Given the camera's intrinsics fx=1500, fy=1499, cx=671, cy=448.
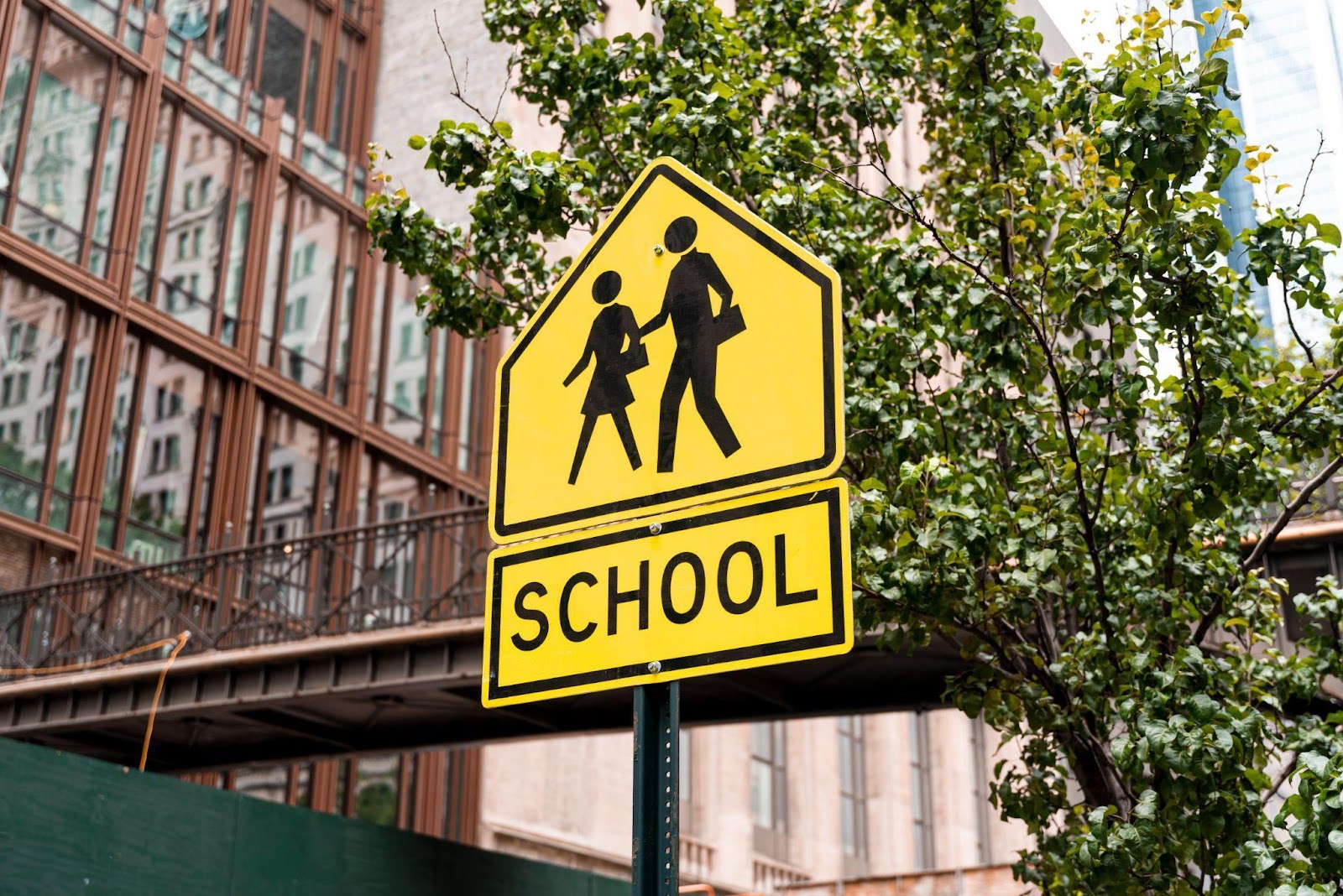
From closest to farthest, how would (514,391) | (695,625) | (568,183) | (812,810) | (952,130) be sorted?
1. (695,625)
2. (514,391)
3. (568,183)
4. (952,130)
5. (812,810)

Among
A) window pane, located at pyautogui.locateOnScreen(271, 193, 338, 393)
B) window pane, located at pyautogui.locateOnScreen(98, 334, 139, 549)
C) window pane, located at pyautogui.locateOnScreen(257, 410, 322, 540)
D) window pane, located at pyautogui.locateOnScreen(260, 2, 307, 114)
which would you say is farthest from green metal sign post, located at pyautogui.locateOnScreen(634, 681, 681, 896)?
window pane, located at pyautogui.locateOnScreen(260, 2, 307, 114)

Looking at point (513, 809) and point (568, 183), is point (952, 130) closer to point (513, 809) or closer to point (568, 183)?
point (568, 183)

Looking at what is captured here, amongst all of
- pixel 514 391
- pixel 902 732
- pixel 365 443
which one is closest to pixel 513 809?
pixel 365 443

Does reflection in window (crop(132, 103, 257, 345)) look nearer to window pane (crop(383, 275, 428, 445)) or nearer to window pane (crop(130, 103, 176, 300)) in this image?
window pane (crop(130, 103, 176, 300))

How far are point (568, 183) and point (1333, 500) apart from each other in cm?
1028

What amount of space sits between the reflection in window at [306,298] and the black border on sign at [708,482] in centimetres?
2565

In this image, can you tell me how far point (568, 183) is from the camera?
10.8 meters

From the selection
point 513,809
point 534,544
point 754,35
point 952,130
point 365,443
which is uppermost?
point 365,443

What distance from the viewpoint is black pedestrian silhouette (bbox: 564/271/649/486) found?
10.4 feet

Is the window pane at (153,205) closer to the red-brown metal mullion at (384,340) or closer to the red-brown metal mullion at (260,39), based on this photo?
the red-brown metal mullion at (260,39)

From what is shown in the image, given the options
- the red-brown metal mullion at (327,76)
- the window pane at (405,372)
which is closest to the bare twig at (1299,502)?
the window pane at (405,372)

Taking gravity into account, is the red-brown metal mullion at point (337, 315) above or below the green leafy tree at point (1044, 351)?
above

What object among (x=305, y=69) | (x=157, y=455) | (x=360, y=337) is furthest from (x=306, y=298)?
(x=305, y=69)

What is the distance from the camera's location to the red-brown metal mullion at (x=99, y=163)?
80.6 ft
